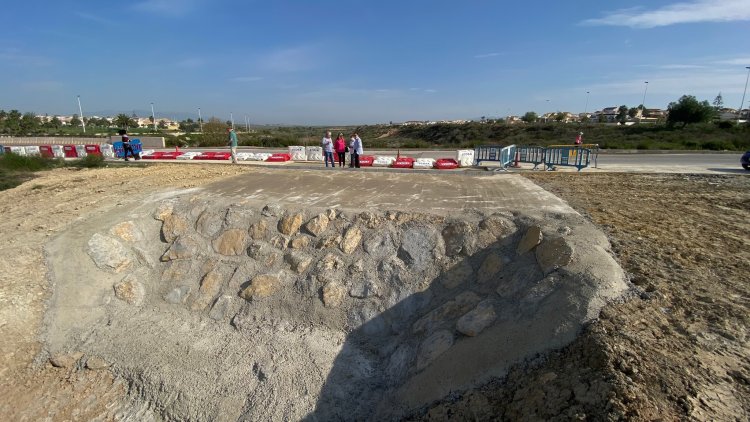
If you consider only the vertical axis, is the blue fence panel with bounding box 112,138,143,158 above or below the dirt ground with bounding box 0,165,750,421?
above

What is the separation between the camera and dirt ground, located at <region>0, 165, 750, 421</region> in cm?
342

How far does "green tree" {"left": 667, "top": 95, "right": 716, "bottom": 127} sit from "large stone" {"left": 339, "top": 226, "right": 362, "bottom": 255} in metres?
55.0

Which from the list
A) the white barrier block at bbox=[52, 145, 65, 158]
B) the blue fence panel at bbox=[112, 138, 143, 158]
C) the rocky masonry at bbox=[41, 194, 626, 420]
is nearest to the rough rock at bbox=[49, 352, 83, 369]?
the rocky masonry at bbox=[41, 194, 626, 420]

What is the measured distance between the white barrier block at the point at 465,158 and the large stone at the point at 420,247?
1100cm

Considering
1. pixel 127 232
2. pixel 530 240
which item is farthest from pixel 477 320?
pixel 127 232

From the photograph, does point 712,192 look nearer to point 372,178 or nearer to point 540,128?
point 372,178

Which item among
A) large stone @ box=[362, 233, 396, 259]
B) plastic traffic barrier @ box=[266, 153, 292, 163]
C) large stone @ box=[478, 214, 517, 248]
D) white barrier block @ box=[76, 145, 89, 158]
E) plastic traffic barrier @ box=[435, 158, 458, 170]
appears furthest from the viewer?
white barrier block @ box=[76, 145, 89, 158]

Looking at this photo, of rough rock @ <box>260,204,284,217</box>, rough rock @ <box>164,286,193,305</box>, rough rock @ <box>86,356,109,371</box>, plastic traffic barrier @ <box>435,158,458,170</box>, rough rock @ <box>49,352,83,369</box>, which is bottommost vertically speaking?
rough rock @ <box>86,356,109,371</box>

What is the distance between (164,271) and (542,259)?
781cm

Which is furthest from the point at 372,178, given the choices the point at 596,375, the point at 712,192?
the point at 712,192

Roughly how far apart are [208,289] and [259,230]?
1.67 m

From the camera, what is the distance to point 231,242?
859 cm

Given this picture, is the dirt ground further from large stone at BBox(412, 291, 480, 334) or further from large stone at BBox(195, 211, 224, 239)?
large stone at BBox(195, 211, 224, 239)

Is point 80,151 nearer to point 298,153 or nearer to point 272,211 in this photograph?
point 298,153
